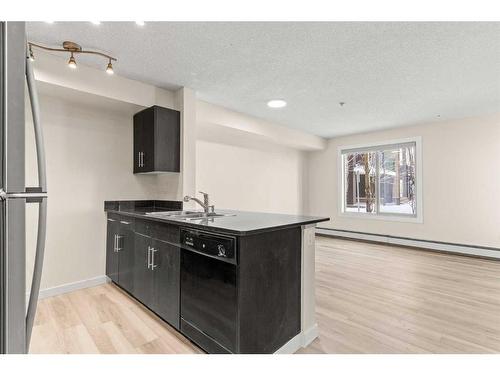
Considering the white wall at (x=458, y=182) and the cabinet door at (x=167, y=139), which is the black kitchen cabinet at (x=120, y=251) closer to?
the cabinet door at (x=167, y=139)

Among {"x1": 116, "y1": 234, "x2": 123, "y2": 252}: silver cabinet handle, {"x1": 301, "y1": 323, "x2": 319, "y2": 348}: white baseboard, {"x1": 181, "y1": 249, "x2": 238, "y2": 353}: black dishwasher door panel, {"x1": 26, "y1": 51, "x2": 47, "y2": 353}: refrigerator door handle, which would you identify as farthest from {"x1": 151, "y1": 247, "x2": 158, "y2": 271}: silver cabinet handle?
{"x1": 26, "y1": 51, "x2": 47, "y2": 353}: refrigerator door handle

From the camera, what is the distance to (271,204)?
571 centimetres

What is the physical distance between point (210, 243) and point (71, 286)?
2.24m

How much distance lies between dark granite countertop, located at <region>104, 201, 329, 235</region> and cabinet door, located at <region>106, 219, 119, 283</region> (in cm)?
15

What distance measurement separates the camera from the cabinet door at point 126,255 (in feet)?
8.68

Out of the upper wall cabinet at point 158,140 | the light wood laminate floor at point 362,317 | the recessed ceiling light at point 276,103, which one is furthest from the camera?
the recessed ceiling light at point 276,103

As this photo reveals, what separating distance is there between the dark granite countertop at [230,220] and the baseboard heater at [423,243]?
153 inches

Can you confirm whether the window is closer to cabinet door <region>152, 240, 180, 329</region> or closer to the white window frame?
the white window frame

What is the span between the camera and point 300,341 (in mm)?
1886

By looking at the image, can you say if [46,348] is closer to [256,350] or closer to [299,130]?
[256,350]

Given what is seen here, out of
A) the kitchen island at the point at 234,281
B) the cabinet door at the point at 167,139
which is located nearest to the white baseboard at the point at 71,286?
the kitchen island at the point at 234,281

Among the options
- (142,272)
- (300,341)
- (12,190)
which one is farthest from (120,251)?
(12,190)

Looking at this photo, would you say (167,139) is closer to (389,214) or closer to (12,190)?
(12,190)
